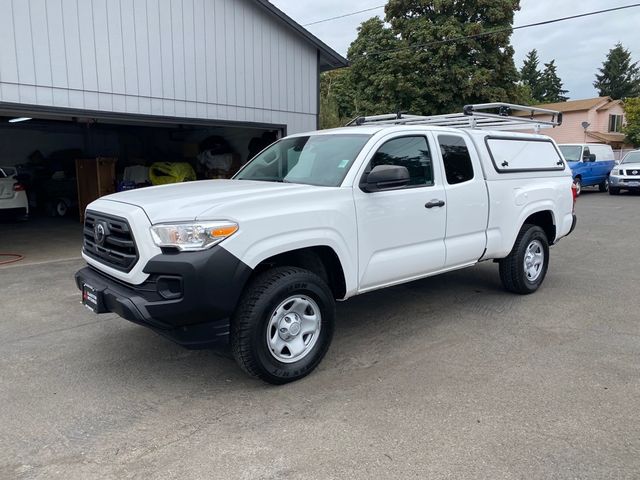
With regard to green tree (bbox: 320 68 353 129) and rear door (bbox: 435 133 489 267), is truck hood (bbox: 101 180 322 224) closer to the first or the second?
rear door (bbox: 435 133 489 267)

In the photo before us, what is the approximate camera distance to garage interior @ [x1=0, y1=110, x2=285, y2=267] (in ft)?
34.9

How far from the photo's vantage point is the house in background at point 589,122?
35875mm

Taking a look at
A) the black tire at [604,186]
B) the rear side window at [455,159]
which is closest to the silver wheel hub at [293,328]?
the rear side window at [455,159]

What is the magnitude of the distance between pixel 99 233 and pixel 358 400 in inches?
91.4

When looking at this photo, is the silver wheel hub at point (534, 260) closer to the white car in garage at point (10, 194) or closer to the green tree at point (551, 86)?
the white car in garage at point (10, 194)

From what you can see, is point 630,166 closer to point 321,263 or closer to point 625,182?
point 625,182

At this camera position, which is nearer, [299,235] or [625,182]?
[299,235]

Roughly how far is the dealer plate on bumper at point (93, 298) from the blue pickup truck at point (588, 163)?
1818 centimetres

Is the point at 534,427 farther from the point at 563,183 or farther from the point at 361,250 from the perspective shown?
the point at 563,183

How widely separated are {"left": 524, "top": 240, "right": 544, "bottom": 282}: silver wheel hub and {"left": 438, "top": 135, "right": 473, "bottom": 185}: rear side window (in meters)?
1.50

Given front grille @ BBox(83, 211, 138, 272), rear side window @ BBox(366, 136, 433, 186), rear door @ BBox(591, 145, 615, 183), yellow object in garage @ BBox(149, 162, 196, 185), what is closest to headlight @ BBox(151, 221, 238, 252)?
front grille @ BBox(83, 211, 138, 272)

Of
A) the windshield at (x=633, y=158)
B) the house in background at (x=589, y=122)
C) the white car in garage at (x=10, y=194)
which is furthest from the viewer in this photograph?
the house in background at (x=589, y=122)

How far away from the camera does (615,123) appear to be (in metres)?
39.8

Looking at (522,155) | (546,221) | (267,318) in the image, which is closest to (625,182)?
(546,221)
